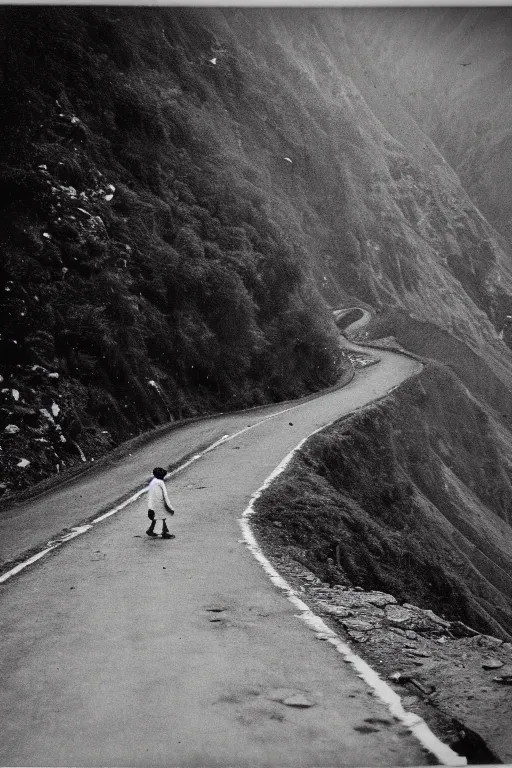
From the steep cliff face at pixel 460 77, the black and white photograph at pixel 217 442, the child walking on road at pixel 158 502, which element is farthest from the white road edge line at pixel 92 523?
the steep cliff face at pixel 460 77

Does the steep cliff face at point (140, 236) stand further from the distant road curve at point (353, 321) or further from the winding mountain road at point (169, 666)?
the distant road curve at point (353, 321)

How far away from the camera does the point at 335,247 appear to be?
53.4 meters

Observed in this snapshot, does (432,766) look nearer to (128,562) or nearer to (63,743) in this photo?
(63,743)

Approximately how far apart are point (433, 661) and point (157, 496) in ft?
15.8

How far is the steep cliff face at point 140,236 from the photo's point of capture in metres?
16.2

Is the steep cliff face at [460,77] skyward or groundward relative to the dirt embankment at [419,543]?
skyward

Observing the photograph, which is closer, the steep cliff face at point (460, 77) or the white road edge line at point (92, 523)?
the white road edge line at point (92, 523)

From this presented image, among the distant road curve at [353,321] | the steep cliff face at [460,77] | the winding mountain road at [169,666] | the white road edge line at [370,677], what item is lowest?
the white road edge line at [370,677]

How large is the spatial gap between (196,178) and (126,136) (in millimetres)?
3174

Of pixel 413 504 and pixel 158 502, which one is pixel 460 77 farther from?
pixel 158 502

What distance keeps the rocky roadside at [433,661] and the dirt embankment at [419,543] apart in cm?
1

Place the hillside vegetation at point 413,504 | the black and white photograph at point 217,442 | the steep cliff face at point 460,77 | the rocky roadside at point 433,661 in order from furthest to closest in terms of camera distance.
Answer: the hillside vegetation at point 413,504 → the steep cliff face at point 460,77 → the black and white photograph at point 217,442 → the rocky roadside at point 433,661

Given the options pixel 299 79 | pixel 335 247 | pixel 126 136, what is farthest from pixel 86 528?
pixel 299 79

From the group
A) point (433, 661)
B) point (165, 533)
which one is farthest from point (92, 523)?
point (433, 661)
